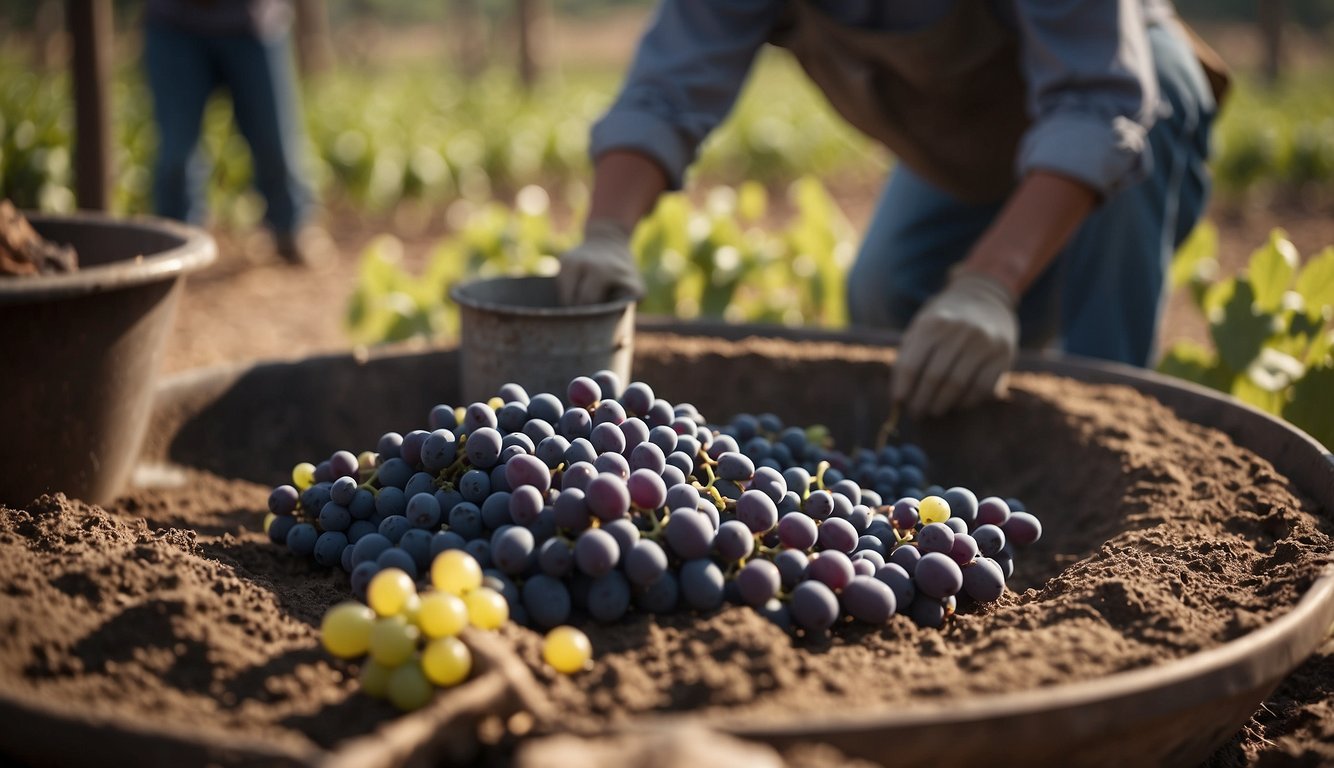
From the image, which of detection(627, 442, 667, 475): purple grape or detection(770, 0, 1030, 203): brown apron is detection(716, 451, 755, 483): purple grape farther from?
detection(770, 0, 1030, 203): brown apron

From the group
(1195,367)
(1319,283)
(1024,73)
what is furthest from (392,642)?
(1319,283)

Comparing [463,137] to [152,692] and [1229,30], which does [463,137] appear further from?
[1229,30]

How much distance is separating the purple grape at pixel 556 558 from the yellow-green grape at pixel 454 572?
112mm

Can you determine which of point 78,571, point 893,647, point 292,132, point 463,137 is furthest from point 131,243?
point 463,137

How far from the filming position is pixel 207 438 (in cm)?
218

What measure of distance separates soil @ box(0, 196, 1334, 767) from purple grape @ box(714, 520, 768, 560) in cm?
7

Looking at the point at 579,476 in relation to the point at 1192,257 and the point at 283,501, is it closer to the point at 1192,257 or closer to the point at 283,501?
the point at 283,501

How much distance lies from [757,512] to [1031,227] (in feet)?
3.71

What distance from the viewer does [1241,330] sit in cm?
251

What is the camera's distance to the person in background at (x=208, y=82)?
5.05 meters

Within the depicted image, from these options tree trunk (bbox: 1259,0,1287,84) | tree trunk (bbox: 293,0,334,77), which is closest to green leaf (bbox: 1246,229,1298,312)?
tree trunk (bbox: 293,0,334,77)

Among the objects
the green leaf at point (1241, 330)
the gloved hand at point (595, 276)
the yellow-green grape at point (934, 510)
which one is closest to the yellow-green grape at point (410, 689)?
the yellow-green grape at point (934, 510)

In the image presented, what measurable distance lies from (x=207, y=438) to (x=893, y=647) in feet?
4.76

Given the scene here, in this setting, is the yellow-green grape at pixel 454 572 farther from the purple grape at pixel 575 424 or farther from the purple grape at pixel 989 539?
the purple grape at pixel 989 539
